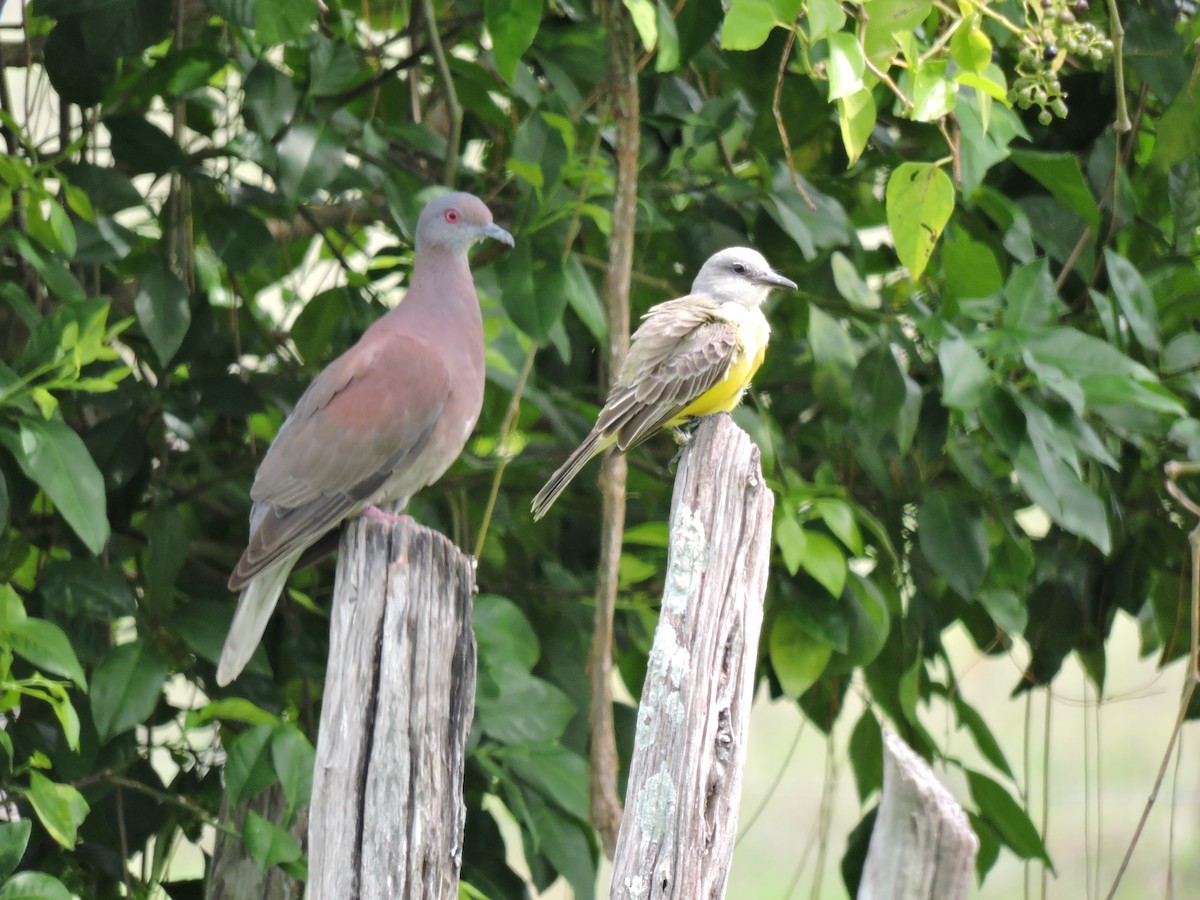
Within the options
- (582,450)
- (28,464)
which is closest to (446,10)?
(582,450)

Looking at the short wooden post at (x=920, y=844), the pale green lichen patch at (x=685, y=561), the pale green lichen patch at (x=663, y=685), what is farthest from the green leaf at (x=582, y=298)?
the short wooden post at (x=920, y=844)

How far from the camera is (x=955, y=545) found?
12.3 feet

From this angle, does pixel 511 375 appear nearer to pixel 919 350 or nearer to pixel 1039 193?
pixel 919 350

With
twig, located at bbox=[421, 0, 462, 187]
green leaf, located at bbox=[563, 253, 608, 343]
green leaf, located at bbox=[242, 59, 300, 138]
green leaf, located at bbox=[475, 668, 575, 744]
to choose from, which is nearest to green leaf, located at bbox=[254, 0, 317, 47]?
green leaf, located at bbox=[242, 59, 300, 138]

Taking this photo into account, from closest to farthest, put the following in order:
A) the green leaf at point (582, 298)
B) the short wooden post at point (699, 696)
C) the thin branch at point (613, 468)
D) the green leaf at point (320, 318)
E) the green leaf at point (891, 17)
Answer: the short wooden post at point (699, 696)
the green leaf at point (891, 17)
the thin branch at point (613, 468)
the green leaf at point (582, 298)
the green leaf at point (320, 318)

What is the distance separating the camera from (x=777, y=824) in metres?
7.50

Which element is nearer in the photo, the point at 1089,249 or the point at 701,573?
the point at 701,573

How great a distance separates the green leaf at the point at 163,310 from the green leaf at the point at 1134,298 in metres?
2.33

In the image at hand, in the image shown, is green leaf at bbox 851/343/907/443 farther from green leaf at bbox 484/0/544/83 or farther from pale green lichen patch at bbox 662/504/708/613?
pale green lichen patch at bbox 662/504/708/613

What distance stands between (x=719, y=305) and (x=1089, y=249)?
125 cm

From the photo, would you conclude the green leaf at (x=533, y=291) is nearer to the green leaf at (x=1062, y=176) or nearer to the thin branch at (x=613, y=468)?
the thin branch at (x=613, y=468)

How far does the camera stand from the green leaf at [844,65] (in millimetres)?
2365

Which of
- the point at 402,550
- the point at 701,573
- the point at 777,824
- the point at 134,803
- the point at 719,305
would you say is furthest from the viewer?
the point at 777,824

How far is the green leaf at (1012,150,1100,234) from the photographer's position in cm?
362
